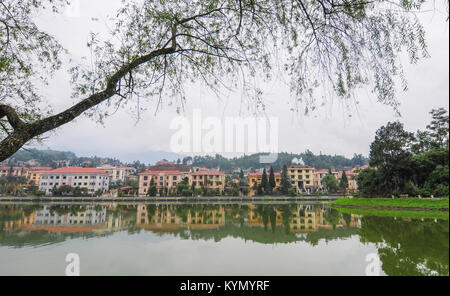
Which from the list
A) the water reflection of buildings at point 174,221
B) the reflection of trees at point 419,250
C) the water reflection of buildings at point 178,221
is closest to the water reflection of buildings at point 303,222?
the water reflection of buildings at point 174,221

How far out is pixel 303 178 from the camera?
43188mm

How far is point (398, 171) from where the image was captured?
2.38 meters

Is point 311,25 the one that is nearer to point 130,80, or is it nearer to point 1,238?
point 130,80

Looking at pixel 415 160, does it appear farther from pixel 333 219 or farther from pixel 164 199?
pixel 164 199

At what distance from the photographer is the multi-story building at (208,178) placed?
4078 cm

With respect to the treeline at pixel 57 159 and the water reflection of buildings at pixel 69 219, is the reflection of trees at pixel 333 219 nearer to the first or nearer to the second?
the water reflection of buildings at pixel 69 219

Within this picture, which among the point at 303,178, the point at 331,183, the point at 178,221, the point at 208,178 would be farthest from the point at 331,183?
the point at 178,221

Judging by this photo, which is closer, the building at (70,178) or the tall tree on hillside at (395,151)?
the tall tree on hillside at (395,151)

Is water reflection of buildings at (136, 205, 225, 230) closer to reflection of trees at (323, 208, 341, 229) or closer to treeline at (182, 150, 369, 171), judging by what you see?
reflection of trees at (323, 208, 341, 229)

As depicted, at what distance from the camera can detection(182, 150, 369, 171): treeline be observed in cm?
4733

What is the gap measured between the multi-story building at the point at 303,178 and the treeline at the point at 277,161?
323 cm

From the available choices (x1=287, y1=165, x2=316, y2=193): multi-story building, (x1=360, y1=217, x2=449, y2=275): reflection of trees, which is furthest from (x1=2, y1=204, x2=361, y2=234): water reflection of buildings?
(x1=287, y1=165, x2=316, y2=193): multi-story building

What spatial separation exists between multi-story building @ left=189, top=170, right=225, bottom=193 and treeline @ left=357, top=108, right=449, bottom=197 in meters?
37.9
